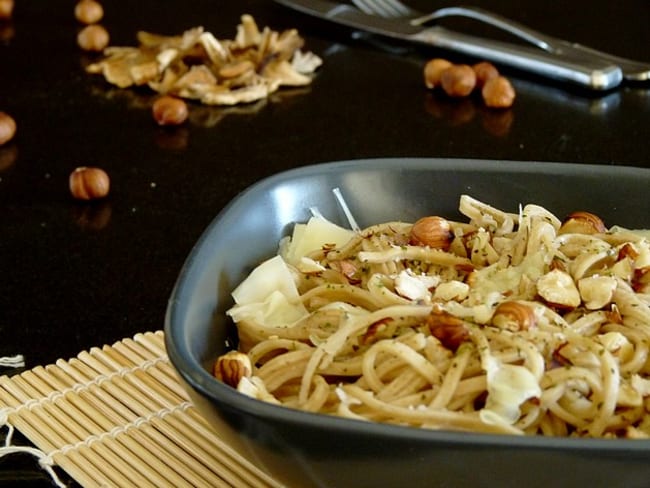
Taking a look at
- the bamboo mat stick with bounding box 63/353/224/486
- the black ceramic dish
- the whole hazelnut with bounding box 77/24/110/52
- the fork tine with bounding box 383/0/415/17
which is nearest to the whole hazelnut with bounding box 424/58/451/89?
the fork tine with bounding box 383/0/415/17

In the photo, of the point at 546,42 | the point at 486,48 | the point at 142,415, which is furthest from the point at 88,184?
the point at 546,42

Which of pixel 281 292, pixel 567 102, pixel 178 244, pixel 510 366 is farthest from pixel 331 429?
pixel 567 102

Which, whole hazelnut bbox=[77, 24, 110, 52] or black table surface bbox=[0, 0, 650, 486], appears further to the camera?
whole hazelnut bbox=[77, 24, 110, 52]

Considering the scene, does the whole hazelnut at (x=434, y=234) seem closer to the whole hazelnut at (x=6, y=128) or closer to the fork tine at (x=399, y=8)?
the whole hazelnut at (x=6, y=128)

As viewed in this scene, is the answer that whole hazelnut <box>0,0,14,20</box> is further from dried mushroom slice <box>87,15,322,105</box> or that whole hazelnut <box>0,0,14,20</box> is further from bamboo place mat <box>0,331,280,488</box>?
bamboo place mat <box>0,331,280,488</box>

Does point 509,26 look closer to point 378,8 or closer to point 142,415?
point 378,8
